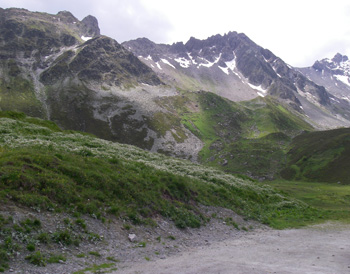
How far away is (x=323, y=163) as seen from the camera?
114 metres

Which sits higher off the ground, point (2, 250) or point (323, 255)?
point (2, 250)

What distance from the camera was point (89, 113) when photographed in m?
182

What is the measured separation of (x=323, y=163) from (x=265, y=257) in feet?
383

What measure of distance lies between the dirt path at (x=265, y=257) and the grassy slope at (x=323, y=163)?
8864 centimetres

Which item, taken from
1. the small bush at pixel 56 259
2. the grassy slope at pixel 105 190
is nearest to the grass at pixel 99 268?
the small bush at pixel 56 259

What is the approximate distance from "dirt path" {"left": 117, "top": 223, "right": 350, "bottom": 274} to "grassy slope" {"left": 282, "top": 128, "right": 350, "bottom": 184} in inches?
3490

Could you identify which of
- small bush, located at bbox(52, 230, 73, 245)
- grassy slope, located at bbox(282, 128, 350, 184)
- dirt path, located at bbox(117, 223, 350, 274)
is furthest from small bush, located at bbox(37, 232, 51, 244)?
grassy slope, located at bbox(282, 128, 350, 184)

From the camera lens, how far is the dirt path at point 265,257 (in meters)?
13.7

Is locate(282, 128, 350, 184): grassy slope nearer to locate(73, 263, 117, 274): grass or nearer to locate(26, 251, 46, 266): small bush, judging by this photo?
locate(73, 263, 117, 274): grass

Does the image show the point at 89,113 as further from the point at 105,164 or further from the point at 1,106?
the point at 105,164

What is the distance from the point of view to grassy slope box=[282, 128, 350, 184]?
102 meters

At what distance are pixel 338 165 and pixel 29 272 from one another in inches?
4945

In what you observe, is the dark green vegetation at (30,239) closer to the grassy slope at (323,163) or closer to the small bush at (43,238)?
the small bush at (43,238)

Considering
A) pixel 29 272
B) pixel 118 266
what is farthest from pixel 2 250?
pixel 118 266
